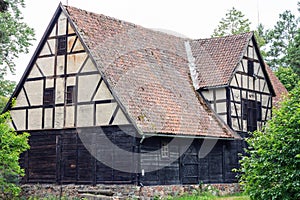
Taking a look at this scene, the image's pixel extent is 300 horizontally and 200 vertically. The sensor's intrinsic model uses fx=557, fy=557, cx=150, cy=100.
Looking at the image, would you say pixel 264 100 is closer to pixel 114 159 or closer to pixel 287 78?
pixel 287 78

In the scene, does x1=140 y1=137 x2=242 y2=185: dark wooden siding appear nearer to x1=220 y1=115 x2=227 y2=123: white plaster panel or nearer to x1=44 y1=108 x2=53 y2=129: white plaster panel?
x1=220 y1=115 x2=227 y2=123: white plaster panel

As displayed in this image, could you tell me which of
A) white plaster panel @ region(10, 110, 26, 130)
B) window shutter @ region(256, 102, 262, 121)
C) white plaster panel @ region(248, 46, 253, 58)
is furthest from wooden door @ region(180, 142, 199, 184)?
white plaster panel @ region(10, 110, 26, 130)

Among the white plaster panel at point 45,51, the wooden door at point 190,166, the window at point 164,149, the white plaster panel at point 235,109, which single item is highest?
the white plaster panel at point 45,51

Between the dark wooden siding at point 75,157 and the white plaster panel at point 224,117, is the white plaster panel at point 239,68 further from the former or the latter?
the dark wooden siding at point 75,157

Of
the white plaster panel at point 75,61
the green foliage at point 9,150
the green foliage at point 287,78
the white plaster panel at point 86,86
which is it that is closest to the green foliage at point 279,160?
the white plaster panel at point 86,86

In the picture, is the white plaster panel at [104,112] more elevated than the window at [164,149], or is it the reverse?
the white plaster panel at [104,112]

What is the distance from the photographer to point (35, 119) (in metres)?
26.6

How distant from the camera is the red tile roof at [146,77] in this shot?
24.1 m

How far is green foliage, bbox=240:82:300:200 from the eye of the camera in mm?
16672

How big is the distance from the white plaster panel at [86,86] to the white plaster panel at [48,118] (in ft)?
6.21

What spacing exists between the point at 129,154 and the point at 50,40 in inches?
285

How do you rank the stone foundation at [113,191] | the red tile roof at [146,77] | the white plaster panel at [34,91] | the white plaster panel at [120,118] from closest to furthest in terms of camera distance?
the stone foundation at [113,191]
the white plaster panel at [120,118]
the red tile roof at [146,77]
the white plaster panel at [34,91]

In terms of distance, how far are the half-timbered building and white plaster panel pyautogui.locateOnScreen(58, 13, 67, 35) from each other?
0.05m

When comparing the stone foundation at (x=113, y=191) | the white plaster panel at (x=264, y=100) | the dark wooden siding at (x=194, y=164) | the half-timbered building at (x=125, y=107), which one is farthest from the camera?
the white plaster panel at (x=264, y=100)
